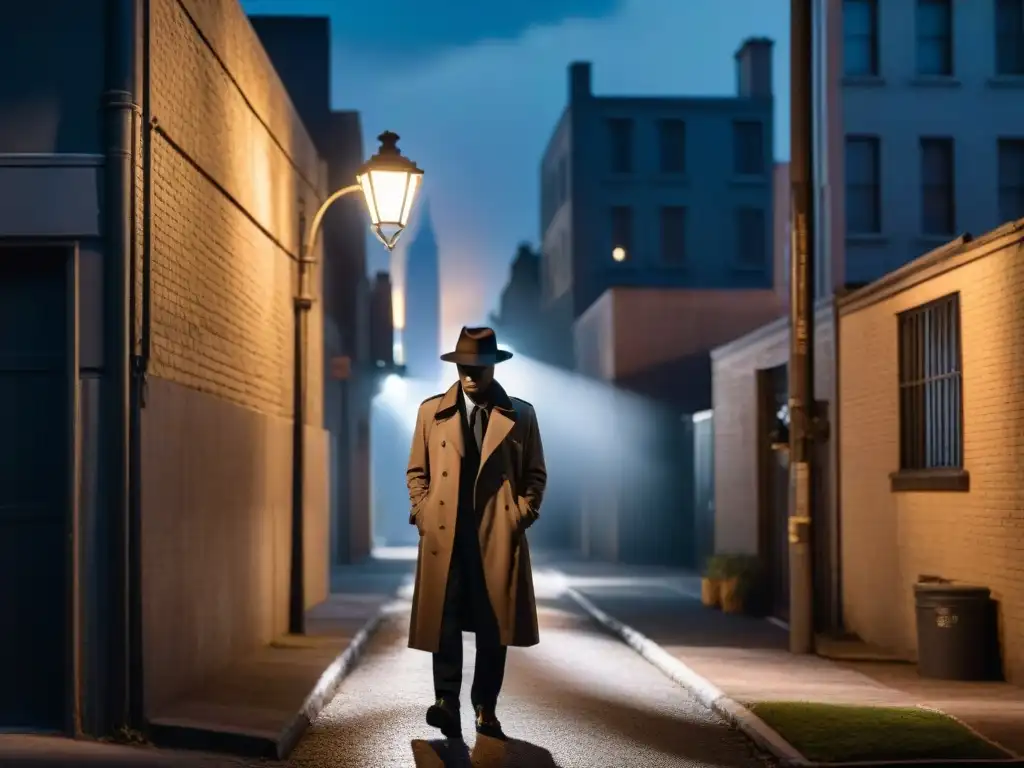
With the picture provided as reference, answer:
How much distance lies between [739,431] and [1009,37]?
7.79m

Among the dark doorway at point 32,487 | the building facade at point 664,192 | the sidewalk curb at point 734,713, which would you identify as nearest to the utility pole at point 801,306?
the sidewalk curb at point 734,713

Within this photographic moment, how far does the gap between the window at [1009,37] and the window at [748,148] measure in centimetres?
2652

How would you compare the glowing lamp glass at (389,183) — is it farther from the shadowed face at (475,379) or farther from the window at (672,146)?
the window at (672,146)

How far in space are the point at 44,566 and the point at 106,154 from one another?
2.47 m

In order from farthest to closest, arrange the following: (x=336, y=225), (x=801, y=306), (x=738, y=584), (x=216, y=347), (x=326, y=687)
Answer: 1. (x=336, y=225)
2. (x=738, y=584)
3. (x=801, y=306)
4. (x=216, y=347)
5. (x=326, y=687)

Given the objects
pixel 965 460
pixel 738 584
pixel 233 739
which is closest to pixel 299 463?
pixel 738 584

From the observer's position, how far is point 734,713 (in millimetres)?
11000

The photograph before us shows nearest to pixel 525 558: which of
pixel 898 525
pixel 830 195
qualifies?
pixel 898 525

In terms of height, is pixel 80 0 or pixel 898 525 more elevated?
pixel 80 0

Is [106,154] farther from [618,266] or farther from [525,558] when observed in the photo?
[618,266]

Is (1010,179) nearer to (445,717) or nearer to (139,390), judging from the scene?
(139,390)

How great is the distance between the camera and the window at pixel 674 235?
5281 cm

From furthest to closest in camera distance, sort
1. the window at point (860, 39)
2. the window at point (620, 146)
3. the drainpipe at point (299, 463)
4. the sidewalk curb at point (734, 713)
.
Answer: the window at point (620, 146), the window at point (860, 39), the drainpipe at point (299, 463), the sidewalk curb at point (734, 713)

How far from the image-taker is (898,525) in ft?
52.5
